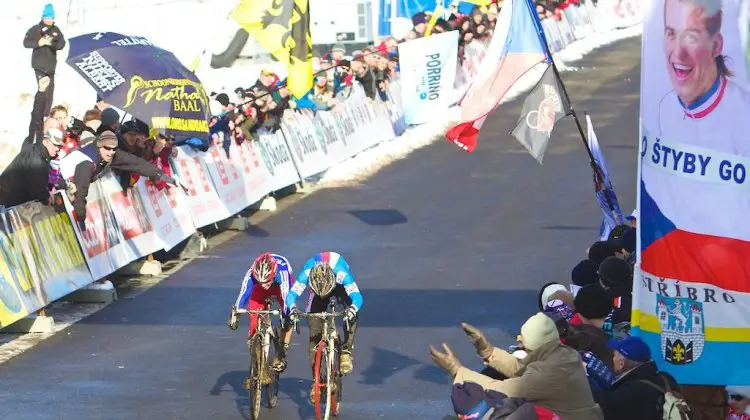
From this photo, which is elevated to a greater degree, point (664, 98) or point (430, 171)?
point (664, 98)

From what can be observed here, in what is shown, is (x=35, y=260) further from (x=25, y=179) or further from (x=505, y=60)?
(x=505, y=60)

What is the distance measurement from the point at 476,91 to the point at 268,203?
1090 centimetres

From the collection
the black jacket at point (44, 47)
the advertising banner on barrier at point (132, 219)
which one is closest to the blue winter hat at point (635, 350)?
the advertising banner on barrier at point (132, 219)

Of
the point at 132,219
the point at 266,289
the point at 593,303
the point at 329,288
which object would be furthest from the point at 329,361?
the point at 132,219

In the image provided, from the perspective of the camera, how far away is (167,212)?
20.6m

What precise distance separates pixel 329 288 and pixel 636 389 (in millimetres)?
4442

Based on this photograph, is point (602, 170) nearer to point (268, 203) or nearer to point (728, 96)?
point (728, 96)

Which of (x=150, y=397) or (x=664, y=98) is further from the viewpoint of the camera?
(x=150, y=397)

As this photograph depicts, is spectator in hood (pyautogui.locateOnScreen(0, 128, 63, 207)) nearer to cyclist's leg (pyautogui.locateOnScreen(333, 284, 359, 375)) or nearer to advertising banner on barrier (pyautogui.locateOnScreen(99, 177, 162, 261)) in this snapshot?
advertising banner on barrier (pyautogui.locateOnScreen(99, 177, 162, 261))

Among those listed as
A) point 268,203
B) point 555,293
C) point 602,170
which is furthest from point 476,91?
point 268,203

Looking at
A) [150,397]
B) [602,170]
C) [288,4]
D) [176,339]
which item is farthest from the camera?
[288,4]

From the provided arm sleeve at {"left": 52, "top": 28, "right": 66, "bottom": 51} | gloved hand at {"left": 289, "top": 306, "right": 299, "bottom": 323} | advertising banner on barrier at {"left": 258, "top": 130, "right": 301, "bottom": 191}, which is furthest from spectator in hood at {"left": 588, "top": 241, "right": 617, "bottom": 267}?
advertising banner on barrier at {"left": 258, "top": 130, "right": 301, "bottom": 191}

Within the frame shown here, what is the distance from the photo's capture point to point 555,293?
1253 cm

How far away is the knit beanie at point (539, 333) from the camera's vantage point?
855 centimetres
